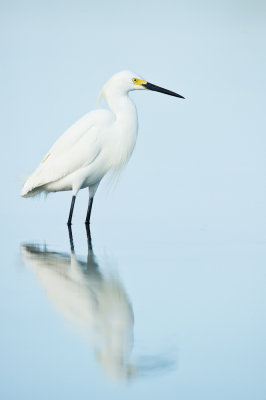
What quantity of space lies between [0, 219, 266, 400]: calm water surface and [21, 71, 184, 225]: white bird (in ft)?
6.11

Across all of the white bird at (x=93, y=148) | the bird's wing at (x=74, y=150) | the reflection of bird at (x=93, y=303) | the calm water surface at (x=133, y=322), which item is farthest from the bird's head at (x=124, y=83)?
the reflection of bird at (x=93, y=303)

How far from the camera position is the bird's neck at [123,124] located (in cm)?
778

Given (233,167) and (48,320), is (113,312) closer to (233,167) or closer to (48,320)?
(48,320)

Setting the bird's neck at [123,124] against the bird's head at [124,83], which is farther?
the bird's head at [124,83]

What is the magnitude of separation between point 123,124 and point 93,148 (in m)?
0.41

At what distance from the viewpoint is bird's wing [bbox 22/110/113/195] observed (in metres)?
7.65

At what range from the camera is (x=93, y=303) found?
3.78 meters

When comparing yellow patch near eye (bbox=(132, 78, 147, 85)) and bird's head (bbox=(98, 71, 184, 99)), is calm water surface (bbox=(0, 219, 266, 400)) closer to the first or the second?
bird's head (bbox=(98, 71, 184, 99))

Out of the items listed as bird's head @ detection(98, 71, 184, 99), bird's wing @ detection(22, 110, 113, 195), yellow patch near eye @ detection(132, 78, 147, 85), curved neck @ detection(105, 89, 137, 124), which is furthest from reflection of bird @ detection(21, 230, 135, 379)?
yellow patch near eye @ detection(132, 78, 147, 85)

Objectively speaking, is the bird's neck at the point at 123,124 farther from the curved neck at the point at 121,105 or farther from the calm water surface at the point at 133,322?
the calm water surface at the point at 133,322

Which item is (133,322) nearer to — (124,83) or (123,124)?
(123,124)

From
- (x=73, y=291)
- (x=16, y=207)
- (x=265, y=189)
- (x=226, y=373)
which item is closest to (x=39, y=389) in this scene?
(x=226, y=373)

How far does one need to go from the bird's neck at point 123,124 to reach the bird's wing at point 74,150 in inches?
4.7

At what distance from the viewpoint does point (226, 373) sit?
112 inches
